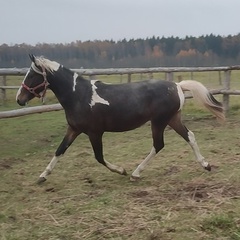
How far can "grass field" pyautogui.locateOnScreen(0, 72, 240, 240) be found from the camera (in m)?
3.31

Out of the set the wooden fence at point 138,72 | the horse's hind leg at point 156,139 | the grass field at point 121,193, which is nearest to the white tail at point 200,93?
the horse's hind leg at point 156,139

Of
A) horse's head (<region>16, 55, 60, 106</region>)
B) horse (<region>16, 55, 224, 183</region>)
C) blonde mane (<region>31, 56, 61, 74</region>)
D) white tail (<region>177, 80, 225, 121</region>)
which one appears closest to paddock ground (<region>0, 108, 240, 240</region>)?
horse (<region>16, 55, 224, 183</region>)

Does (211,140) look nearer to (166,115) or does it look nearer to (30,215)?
(166,115)

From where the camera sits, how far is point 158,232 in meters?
3.20

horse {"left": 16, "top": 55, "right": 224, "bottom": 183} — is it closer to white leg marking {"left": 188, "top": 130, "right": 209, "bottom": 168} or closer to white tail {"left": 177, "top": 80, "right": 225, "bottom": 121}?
white leg marking {"left": 188, "top": 130, "right": 209, "bottom": 168}

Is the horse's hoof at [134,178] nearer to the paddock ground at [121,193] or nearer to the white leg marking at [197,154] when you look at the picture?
the paddock ground at [121,193]

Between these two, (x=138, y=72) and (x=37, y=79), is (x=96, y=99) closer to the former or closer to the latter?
(x=37, y=79)

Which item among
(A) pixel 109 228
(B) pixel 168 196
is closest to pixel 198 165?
(B) pixel 168 196

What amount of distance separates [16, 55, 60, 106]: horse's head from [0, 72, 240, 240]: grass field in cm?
102

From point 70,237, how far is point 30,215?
2.32 ft

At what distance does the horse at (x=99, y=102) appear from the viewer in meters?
5.00

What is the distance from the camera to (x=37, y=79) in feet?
16.7

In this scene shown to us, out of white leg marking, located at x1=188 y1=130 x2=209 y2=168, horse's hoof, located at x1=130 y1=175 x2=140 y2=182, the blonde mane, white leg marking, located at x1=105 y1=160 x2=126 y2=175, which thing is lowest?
horse's hoof, located at x1=130 y1=175 x2=140 y2=182

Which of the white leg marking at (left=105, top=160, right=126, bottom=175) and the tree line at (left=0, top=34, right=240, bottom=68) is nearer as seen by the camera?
the white leg marking at (left=105, top=160, right=126, bottom=175)
